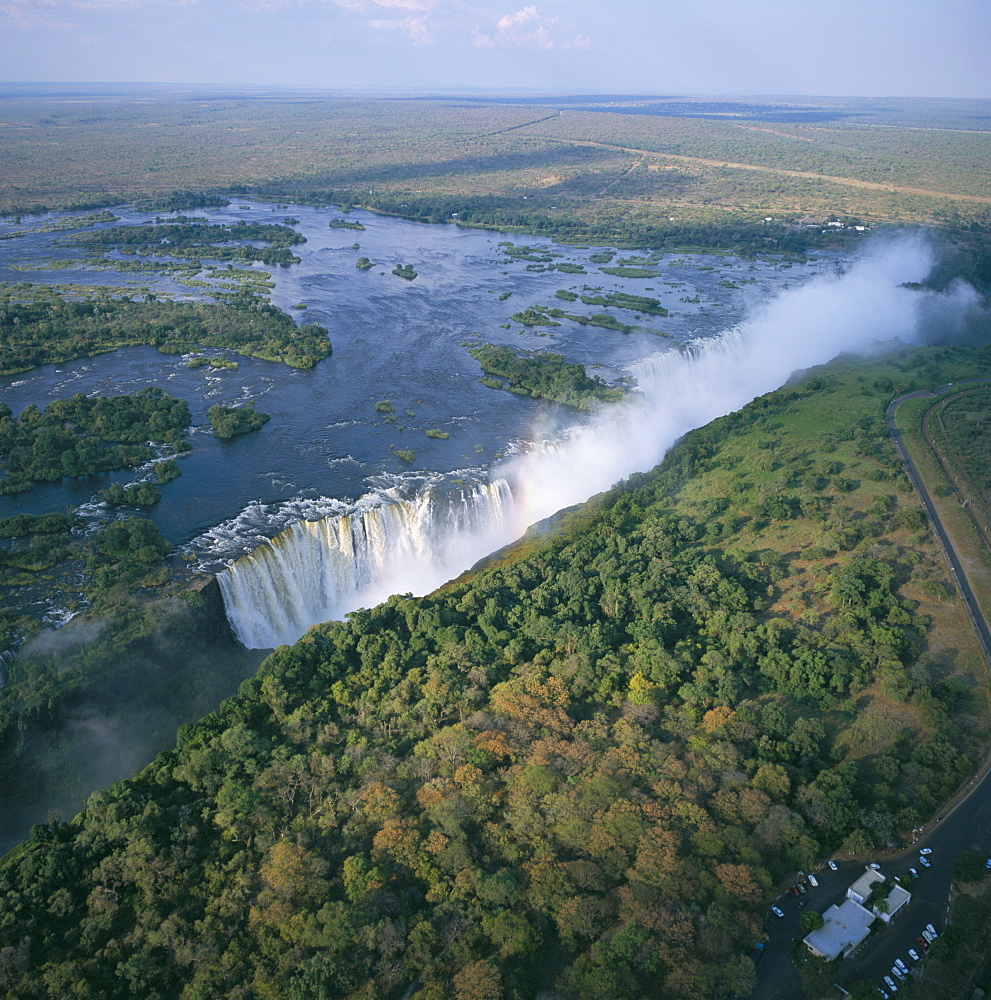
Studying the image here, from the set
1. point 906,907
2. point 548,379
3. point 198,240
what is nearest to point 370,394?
point 548,379

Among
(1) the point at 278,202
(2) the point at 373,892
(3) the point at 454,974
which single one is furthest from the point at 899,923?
(1) the point at 278,202

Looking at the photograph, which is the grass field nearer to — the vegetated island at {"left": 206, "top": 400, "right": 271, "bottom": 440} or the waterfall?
the vegetated island at {"left": 206, "top": 400, "right": 271, "bottom": 440}

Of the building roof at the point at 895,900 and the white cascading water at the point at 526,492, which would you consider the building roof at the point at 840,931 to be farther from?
the white cascading water at the point at 526,492

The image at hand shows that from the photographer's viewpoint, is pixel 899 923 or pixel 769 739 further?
pixel 769 739

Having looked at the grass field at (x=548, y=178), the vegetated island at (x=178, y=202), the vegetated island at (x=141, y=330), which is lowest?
the vegetated island at (x=141, y=330)

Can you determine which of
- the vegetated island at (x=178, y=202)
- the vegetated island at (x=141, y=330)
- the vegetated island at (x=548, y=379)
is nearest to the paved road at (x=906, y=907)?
the vegetated island at (x=548, y=379)

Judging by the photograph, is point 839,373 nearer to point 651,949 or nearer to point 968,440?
point 968,440
